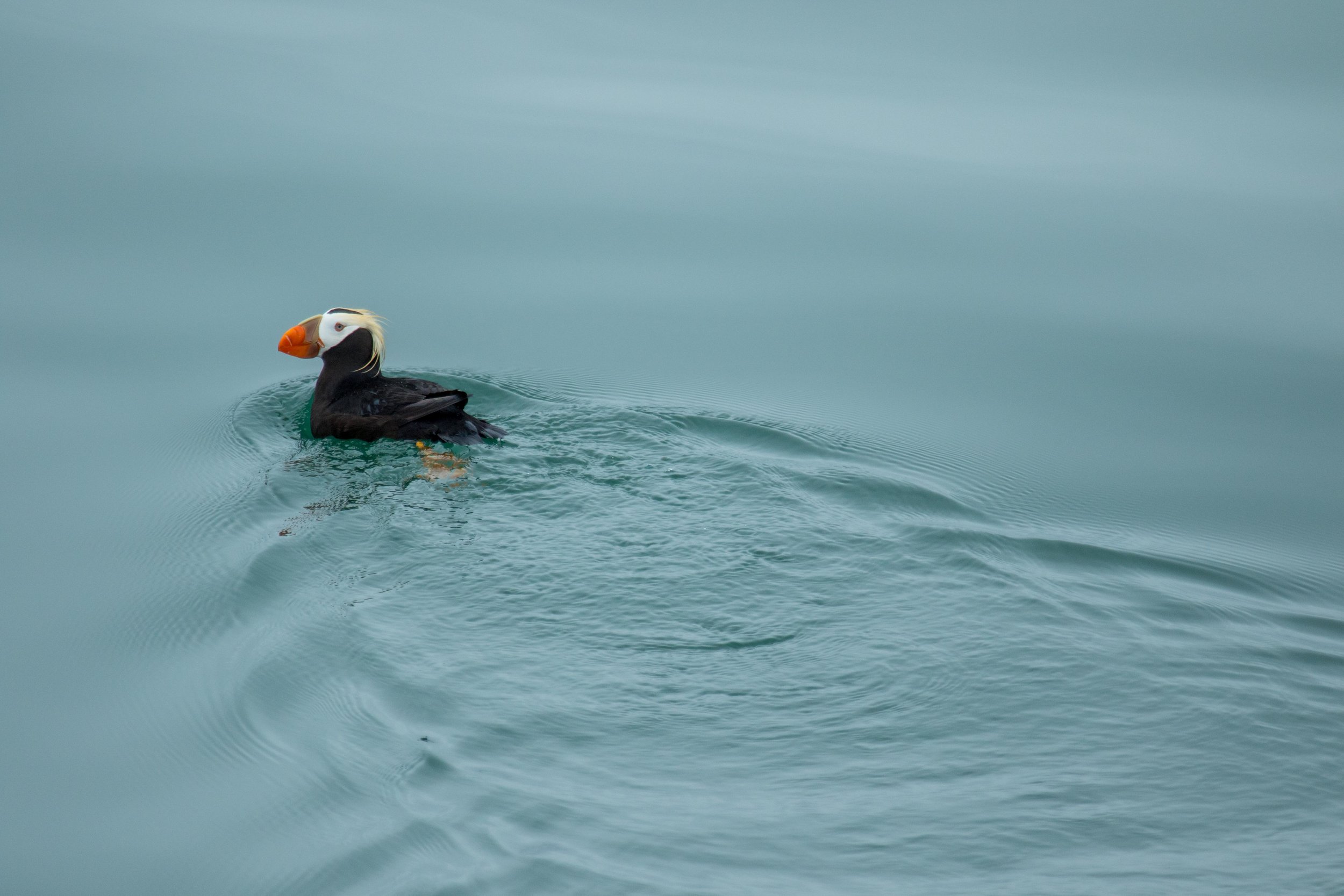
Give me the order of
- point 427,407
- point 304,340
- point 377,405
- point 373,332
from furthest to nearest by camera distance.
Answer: point 373,332
point 304,340
point 377,405
point 427,407

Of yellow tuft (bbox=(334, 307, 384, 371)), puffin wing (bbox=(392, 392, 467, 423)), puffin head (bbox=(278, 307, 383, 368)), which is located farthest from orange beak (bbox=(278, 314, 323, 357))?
puffin wing (bbox=(392, 392, 467, 423))

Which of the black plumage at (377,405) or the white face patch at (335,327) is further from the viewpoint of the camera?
the white face patch at (335,327)

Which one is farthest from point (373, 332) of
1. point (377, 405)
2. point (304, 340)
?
A: point (377, 405)

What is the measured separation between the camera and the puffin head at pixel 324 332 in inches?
270

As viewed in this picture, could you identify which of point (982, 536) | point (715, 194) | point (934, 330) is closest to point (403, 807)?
point (982, 536)

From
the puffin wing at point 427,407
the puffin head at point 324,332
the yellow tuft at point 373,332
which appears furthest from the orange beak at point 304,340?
the puffin wing at point 427,407

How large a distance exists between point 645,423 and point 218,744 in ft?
10.5

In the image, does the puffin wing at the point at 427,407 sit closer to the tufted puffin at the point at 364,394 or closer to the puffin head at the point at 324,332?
the tufted puffin at the point at 364,394

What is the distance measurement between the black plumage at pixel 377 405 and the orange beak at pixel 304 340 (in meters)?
0.08

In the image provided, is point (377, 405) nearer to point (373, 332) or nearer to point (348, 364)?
point (348, 364)

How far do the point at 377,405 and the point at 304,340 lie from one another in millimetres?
594

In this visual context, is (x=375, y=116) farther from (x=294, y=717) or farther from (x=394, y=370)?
(x=294, y=717)

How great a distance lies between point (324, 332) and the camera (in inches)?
271

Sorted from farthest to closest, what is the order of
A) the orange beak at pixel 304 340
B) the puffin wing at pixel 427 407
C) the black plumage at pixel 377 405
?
the orange beak at pixel 304 340 → the black plumage at pixel 377 405 → the puffin wing at pixel 427 407
